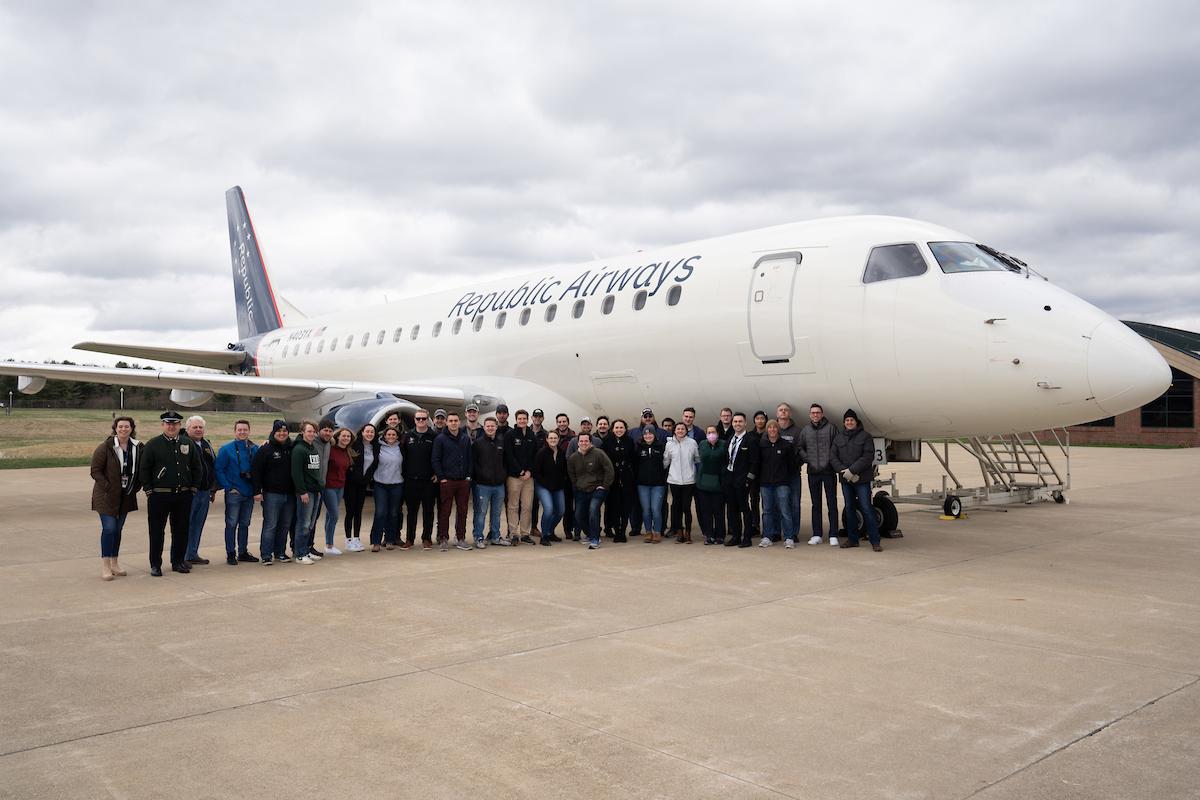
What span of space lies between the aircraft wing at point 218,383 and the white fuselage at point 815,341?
0.79 metres

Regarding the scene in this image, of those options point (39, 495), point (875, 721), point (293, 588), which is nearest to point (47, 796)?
point (875, 721)

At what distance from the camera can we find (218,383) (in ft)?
47.7

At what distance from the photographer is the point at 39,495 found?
682 inches

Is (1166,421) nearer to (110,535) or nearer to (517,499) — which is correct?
(517,499)

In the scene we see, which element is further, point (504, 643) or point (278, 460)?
point (278, 460)

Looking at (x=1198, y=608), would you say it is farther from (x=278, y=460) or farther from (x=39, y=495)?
(x=39, y=495)

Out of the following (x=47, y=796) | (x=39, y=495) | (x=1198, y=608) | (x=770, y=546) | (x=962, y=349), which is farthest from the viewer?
(x=39, y=495)

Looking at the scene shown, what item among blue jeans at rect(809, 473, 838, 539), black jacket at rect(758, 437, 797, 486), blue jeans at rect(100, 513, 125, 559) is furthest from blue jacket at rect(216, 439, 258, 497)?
blue jeans at rect(809, 473, 838, 539)

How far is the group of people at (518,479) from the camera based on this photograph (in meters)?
9.22

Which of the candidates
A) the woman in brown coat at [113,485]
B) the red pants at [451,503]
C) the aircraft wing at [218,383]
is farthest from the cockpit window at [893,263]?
the woman in brown coat at [113,485]

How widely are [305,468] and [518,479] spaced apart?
8.67 ft

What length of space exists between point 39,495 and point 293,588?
12507 millimetres

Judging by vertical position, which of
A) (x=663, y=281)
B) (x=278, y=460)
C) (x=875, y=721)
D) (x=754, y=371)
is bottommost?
(x=875, y=721)

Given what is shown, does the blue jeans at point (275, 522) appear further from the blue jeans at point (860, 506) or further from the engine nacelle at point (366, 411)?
the blue jeans at point (860, 506)
